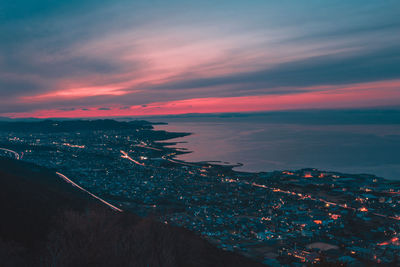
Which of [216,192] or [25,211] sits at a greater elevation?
[25,211]

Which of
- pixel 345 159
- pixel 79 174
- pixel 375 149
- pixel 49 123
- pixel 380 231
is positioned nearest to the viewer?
pixel 380 231

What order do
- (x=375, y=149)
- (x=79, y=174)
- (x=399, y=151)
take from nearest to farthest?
Answer: 1. (x=79, y=174)
2. (x=399, y=151)
3. (x=375, y=149)

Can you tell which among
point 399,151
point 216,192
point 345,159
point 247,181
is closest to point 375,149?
point 399,151

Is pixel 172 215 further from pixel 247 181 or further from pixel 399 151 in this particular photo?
pixel 399 151

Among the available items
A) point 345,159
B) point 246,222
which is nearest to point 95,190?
point 246,222

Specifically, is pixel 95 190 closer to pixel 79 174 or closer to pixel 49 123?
pixel 79 174

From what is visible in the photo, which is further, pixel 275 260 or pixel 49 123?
pixel 49 123
